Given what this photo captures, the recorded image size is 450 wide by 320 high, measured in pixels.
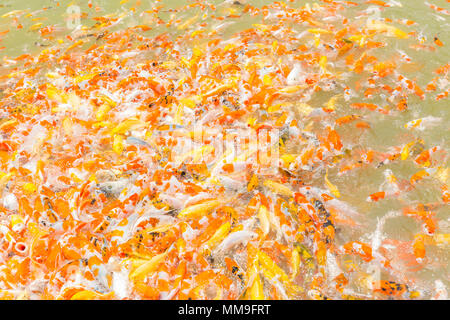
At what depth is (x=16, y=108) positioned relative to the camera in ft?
14.0

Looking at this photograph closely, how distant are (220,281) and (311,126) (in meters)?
2.01

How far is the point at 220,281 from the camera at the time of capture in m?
2.43

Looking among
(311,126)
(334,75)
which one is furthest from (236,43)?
(311,126)

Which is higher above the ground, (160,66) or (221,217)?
(160,66)

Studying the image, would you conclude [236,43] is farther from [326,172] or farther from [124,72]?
[326,172]

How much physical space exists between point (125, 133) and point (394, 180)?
2.95m

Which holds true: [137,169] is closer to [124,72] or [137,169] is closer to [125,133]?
[125,133]

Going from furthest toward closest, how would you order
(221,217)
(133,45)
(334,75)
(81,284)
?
(133,45) < (334,75) < (221,217) < (81,284)

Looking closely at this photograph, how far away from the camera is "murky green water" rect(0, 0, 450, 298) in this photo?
266 cm

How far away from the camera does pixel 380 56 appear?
14.0ft

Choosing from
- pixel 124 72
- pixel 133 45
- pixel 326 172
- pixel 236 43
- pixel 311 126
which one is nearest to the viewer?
pixel 326 172

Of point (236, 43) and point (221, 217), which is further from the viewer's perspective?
point (236, 43)

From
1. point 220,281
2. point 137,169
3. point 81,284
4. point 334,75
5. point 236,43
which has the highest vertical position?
point 236,43

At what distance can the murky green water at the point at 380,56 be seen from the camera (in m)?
2.66
